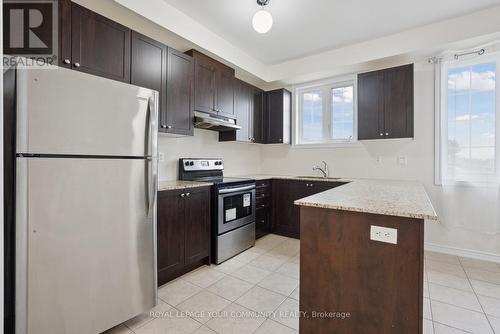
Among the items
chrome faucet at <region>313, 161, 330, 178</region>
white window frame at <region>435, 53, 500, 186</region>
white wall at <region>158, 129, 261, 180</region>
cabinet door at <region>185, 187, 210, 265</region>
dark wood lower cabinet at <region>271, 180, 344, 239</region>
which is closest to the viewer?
cabinet door at <region>185, 187, 210, 265</region>

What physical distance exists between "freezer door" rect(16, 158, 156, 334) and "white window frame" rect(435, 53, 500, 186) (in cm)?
327

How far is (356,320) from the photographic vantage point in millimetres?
1295

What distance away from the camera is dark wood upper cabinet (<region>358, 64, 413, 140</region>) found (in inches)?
117

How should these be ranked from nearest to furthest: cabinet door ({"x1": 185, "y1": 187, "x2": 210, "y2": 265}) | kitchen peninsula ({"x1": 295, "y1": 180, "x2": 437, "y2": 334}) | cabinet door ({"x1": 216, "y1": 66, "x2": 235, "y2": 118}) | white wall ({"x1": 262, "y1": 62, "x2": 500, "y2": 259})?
1. kitchen peninsula ({"x1": 295, "y1": 180, "x2": 437, "y2": 334})
2. cabinet door ({"x1": 185, "y1": 187, "x2": 210, "y2": 265})
3. white wall ({"x1": 262, "y1": 62, "x2": 500, "y2": 259})
4. cabinet door ({"x1": 216, "y1": 66, "x2": 235, "y2": 118})

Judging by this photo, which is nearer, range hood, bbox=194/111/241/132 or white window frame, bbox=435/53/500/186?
white window frame, bbox=435/53/500/186

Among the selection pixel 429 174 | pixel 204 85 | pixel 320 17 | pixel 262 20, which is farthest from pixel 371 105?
pixel 204 85

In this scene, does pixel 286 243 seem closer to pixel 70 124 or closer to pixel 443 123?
pixel 443 123

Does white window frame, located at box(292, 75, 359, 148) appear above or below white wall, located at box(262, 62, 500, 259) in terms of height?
above

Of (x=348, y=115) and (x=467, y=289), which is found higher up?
(x=348, y=115)

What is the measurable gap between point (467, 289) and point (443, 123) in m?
1.82

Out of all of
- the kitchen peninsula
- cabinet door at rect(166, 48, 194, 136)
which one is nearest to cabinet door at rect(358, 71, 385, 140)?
the kitchen peninsula

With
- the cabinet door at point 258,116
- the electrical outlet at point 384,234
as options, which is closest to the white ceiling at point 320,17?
the cabinet door at point 258,116

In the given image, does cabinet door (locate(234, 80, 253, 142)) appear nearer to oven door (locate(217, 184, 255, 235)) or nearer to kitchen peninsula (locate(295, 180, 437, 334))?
oven door (locate(217, 184, 255, 235))

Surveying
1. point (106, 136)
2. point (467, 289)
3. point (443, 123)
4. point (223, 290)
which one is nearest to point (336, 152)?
point (443, 123)
